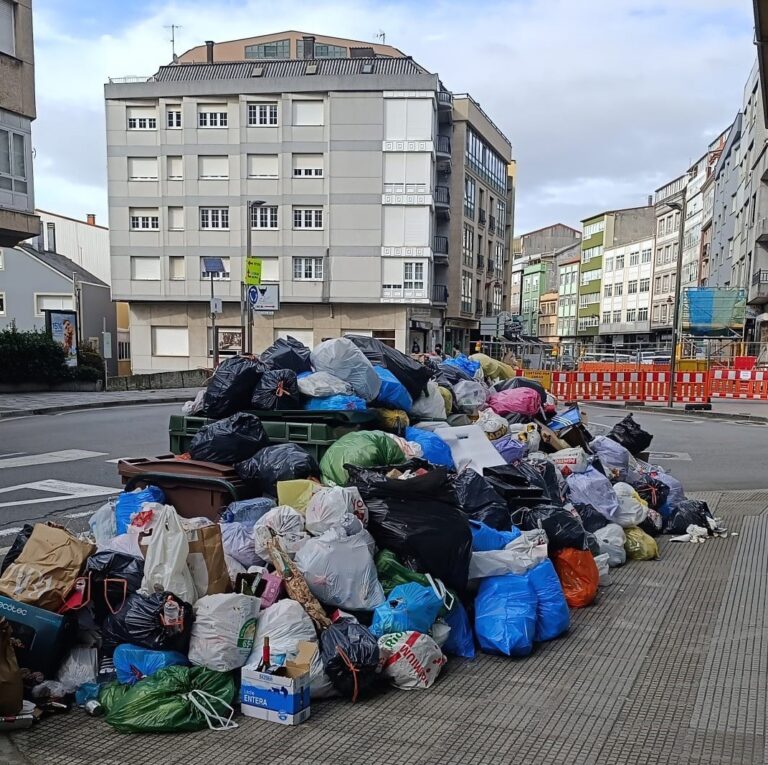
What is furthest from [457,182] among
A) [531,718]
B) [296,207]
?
[531,718]

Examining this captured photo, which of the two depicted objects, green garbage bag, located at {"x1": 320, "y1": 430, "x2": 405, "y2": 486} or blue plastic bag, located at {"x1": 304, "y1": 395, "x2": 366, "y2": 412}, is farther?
blue plastic bag, located at {"x1": 304, "y1": 395, "x2": 366, "y2": 412}

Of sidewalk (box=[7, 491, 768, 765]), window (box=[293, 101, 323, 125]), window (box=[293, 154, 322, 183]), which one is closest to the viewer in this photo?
sidewalk (box=[7, 491, 768, 765])

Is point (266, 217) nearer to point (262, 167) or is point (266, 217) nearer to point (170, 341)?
point (262, 167)

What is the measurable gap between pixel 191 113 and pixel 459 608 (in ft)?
126

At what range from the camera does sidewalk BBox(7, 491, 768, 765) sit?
3.03 metres

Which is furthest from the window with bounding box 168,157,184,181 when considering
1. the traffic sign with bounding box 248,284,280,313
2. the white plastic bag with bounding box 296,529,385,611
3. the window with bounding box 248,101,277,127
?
the white plastic bag with bounding box 296,529,385,611

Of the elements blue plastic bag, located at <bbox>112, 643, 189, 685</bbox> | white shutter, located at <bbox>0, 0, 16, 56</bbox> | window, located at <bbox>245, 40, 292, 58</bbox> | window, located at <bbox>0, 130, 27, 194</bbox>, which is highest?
window, located at <bbox>245, 40, 292, 58</bbox>

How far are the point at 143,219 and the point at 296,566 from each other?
38400mm

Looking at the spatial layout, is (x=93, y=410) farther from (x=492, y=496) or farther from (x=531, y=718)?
(x=531, y=718)

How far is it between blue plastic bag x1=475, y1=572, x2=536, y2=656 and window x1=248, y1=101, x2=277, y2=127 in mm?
36603

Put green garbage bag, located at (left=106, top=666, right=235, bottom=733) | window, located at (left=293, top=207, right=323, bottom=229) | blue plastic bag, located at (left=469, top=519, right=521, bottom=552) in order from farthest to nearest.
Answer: window, located at (left=293, top=207, right=323, bottom=229) → blue plastic bag, located at (left=469, top=519, right=521, bottom=552) → green garbage bag, located at (left=106, top=666, right=235, bottom=733)

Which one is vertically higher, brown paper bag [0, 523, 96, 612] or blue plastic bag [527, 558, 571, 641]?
brown paper bag [0, 523, 96, 612]

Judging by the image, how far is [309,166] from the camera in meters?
37.5

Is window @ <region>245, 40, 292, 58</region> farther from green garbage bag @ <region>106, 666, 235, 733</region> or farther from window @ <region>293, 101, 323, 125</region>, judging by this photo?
green garbage bag @ <region>106, 666, 235, 733</region>
